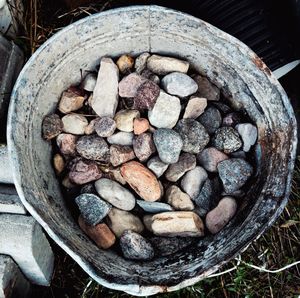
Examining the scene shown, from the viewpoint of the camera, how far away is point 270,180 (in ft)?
3.86

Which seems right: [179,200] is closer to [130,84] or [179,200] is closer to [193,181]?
[193,181]

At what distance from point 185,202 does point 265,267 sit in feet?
1.14

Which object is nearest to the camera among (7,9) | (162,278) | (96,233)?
(162,278)

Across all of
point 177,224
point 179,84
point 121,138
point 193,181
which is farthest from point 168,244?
point 179,84

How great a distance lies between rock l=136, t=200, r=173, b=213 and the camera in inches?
50.0

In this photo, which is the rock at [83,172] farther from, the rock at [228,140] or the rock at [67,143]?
the rock at [228,140]

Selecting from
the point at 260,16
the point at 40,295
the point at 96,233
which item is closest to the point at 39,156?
the point at 96,233

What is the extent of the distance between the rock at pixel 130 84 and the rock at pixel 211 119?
0.17 m

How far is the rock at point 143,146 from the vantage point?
1266 millimetres

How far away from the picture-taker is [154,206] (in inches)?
50.3

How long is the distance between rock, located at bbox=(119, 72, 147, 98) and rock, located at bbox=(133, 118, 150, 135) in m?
0.07

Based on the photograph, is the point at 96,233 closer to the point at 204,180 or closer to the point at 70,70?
the point at 204,180

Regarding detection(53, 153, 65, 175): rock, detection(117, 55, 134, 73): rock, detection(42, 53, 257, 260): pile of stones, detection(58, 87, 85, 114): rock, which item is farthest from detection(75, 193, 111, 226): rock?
detection(117, 55, 134, 73): rock

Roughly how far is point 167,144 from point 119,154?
0.38ft
